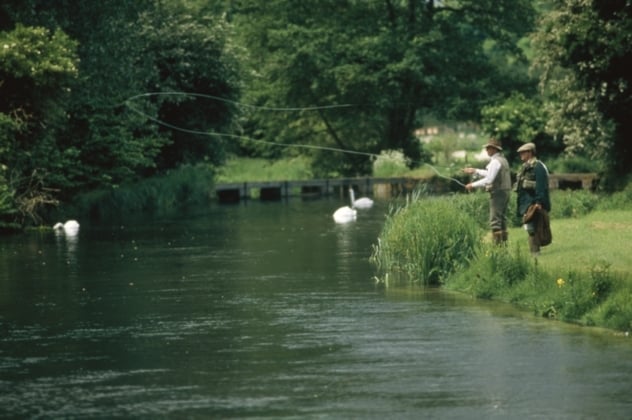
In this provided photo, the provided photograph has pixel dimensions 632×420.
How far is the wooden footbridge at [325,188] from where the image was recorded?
5438cm

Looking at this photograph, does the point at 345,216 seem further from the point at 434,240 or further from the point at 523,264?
the point at 523,264

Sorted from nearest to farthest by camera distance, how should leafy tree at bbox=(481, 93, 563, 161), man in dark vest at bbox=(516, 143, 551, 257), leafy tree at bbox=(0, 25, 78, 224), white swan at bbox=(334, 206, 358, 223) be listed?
man in dark vest at bbox=(516, 143, 551, 257) < leafy tree at bbox=(0, 25, 78, 224) < white swan at bbox=(334, 206, 358, 223) < leafy tree at bbox=(481, 93, 563, 161)

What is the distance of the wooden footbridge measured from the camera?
5438 cm

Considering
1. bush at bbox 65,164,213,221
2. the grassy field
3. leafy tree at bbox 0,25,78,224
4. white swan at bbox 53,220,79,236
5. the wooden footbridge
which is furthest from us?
the wooden footbridge

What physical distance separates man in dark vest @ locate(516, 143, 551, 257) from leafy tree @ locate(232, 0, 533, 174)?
41.6 meters

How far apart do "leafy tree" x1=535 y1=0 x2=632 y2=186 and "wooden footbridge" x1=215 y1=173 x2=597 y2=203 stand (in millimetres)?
13585

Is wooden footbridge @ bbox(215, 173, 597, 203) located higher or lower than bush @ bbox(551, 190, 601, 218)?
higher

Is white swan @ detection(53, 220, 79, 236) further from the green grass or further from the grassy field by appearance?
the green grass

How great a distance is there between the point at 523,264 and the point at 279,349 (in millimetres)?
5090

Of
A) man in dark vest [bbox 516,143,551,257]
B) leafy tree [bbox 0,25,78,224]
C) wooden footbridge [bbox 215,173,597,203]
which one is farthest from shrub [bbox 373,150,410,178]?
man in dark vest [bbox 516,143,551,257]

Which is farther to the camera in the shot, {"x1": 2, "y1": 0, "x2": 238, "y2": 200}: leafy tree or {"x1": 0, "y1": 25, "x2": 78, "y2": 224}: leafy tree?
{"x1": 2, "y1": 0, "x2": 238, "y2": 200}: leafy tree

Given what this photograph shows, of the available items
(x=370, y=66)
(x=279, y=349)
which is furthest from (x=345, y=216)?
(x=370, y=66)

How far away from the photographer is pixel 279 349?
51.3ft

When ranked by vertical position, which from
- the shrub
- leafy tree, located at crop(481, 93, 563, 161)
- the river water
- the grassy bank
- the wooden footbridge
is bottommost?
the river water
